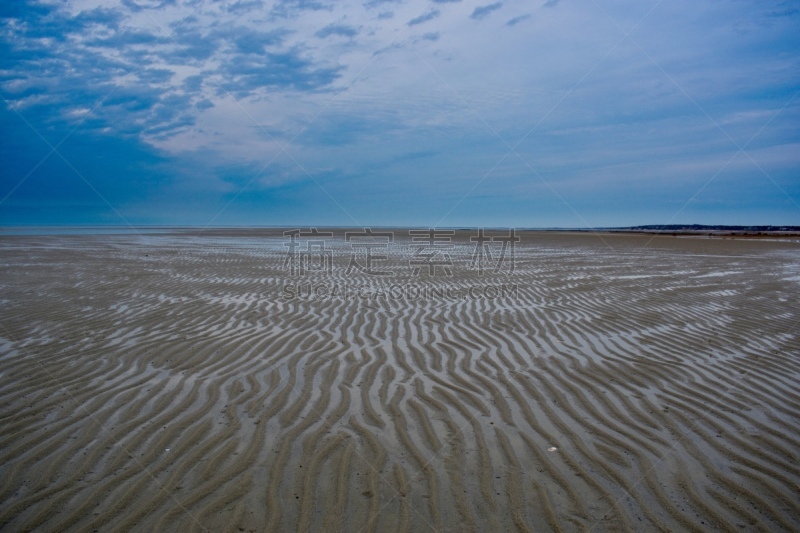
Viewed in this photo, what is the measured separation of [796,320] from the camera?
8.45m

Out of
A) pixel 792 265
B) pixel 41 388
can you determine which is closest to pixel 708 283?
pixel 792 265

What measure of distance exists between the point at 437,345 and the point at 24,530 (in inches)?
190

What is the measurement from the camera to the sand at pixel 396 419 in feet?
9.90

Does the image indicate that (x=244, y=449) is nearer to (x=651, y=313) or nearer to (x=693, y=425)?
(x=693, y=425)

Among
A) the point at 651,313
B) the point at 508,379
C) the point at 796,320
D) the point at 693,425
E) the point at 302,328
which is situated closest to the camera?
the point at 693,425

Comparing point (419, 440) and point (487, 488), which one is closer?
point (487, 488)

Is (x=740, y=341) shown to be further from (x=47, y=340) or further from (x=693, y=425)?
(x=47, y=340)

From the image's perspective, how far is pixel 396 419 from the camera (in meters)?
4.28

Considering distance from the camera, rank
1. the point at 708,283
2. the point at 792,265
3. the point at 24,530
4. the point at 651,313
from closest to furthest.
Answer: the point at 24,530
the point at 651,313
the point at 708,283
the point at 792,265

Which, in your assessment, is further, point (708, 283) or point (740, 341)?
point (708, 283)

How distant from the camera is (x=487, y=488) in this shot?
3232 millimetres

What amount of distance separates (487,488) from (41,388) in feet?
15.5

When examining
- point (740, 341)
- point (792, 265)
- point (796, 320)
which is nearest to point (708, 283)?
point (796, 320)

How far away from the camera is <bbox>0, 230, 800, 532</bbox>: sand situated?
302 cm
